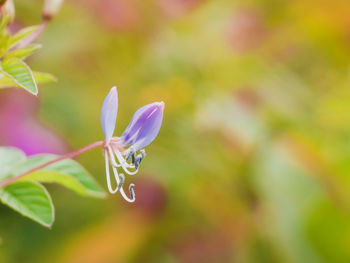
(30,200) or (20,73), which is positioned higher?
(20,73)

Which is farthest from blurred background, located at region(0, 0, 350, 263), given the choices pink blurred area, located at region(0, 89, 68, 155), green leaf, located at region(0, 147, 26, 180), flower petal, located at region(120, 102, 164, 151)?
flower petal, located at region(120, 102, 164, 151)

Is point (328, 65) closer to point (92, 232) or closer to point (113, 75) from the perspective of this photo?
point (113, 75)

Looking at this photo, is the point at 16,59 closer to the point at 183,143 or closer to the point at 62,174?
the point at 62,174

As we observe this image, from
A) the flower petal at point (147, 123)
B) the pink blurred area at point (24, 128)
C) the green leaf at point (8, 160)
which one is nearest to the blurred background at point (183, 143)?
the pink blurred area at point (24, 128)

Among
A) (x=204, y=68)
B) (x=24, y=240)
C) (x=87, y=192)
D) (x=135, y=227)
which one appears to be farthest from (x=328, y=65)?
(x=87, y=192)

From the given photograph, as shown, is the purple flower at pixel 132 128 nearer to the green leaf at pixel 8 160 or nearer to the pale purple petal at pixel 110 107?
the pale purple petal at pixel 110 107

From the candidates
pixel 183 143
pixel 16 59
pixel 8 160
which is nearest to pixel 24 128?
pixel 183 143

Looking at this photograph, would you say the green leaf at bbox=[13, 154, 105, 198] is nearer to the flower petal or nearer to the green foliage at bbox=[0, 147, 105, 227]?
the green foliage at bbox=[0, 147, 105, 227]
